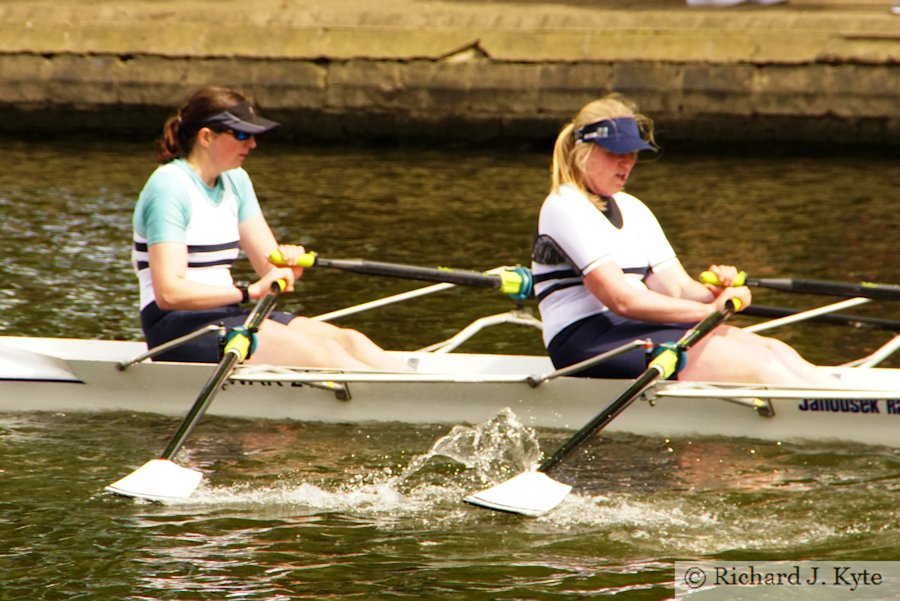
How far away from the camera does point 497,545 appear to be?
19.9 ft

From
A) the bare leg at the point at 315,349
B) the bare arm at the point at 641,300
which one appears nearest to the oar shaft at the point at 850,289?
the bare arm at the point at 641,300

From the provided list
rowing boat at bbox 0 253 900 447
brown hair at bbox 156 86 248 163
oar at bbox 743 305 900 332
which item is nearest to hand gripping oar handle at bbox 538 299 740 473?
rowing boat at bbox 0 253 900 447

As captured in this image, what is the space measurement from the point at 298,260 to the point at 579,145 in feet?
4.72

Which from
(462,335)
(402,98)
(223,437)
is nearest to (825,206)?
(402,98)

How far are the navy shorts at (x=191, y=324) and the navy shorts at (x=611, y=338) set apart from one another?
4.59 feet

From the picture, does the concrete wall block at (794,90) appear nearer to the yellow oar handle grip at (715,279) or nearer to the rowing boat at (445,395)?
the rowing boat at (445,395)

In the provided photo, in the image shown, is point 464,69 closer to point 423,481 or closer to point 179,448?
point 423,481

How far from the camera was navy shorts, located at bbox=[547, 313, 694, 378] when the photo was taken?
22.0 feet

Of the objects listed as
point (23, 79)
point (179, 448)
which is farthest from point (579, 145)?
point (23, 79)

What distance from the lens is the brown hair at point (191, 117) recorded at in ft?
22.7

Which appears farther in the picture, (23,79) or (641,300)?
(23,79)

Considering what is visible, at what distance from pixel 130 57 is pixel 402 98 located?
302 cm

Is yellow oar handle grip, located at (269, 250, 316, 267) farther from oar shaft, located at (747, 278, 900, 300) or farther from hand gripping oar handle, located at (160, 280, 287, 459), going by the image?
oar shaft, located at (747, 278, 900, 300)

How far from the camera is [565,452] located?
20.7 feet
